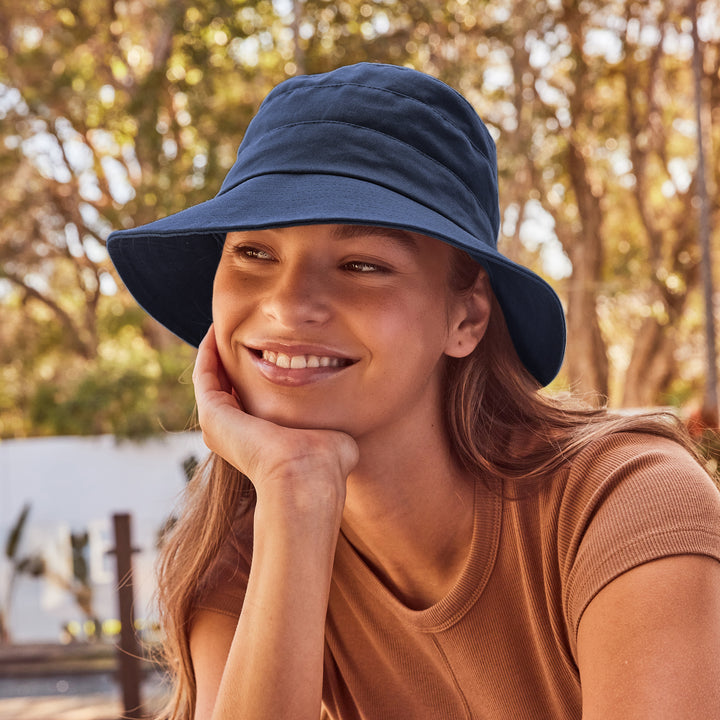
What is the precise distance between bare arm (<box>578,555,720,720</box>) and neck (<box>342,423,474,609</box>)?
46 cm

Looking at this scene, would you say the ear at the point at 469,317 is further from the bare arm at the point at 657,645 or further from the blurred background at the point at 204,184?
the blurred background at the point at 204,184

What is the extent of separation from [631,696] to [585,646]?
0.13 meters

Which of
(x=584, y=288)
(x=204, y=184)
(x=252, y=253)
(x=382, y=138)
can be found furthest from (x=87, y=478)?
(x=382, y=138)

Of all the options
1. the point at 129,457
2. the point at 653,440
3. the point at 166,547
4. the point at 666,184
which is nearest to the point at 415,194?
the point at 653,440

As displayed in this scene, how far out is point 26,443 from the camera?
1005 centimetres

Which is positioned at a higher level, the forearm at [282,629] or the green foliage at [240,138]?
the green foliage at [240,138]

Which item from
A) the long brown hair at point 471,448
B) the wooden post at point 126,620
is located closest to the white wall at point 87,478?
the wooden post at point 126,620

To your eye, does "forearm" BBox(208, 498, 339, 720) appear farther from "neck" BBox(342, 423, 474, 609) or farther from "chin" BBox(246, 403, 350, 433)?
"neck" BBox(342, 423, 474, 609)

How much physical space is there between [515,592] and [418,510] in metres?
0.25

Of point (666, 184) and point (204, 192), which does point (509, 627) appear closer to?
point (204, 192)

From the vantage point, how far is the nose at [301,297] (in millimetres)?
1577

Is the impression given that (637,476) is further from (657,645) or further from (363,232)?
(363,232)

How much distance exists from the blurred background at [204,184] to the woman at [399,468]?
7.10m

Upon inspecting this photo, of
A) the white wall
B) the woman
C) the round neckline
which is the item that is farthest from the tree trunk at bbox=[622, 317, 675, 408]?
the round neckline
